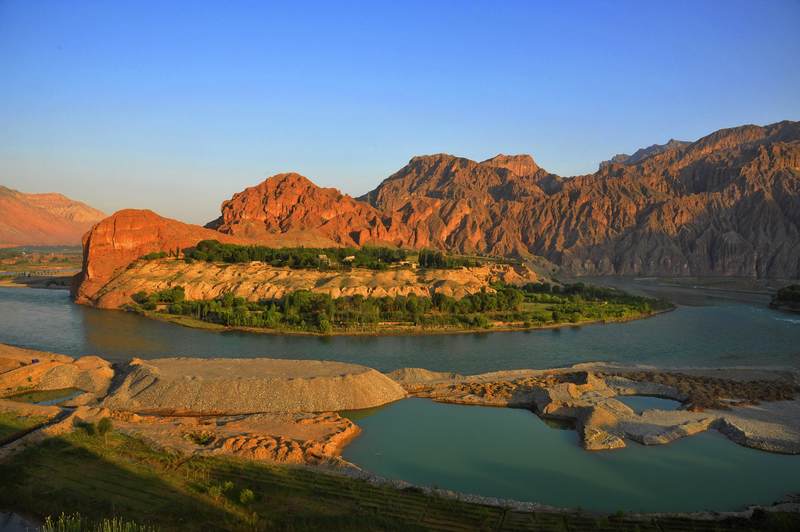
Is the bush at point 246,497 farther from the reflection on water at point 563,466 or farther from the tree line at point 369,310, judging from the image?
the tree line at point 369,310

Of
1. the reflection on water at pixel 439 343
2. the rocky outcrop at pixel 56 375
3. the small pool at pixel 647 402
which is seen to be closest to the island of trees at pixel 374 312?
the reflection on water at pixel 439 343

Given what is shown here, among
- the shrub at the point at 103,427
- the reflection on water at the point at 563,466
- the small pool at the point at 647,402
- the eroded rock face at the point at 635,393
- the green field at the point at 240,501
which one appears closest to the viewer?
the green field at the point at 240,501

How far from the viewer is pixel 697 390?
144 ft

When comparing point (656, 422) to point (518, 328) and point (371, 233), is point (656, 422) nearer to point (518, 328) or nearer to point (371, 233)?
point (518, 328)

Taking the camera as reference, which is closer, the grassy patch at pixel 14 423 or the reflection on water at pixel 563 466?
the reflection on water at pixel 563 466

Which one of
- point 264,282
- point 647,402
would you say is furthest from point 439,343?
point 264,282

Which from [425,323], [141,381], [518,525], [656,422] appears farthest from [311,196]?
[518,525]

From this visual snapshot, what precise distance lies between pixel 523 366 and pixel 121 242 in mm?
70484

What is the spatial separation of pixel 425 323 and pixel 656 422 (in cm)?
3702

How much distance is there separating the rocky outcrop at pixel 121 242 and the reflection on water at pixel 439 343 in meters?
10.7

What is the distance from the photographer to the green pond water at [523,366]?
2858cm

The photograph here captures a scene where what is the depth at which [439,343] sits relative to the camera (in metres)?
63.1

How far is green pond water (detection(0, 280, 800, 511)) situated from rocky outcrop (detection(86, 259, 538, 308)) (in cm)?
827

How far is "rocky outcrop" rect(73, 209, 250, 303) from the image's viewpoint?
8969cm
